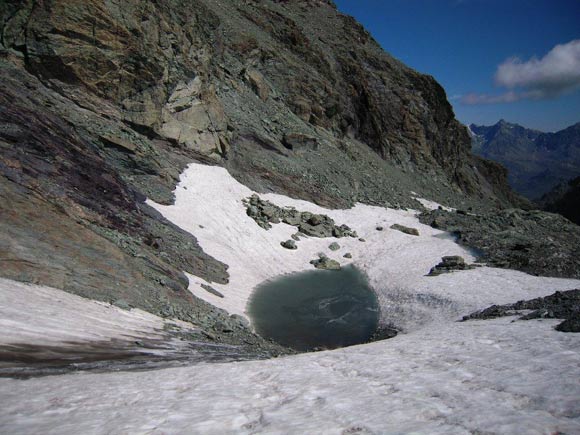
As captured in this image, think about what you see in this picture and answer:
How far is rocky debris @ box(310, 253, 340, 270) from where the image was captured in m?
28.0

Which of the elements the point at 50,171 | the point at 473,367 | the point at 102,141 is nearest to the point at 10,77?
the point at 102,141

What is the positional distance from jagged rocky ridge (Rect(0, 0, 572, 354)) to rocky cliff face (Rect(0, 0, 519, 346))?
0.37ft

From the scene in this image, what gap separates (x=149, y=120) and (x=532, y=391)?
30.3 metres

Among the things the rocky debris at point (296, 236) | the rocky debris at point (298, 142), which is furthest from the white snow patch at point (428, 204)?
the rocky debris at point (296, 236)

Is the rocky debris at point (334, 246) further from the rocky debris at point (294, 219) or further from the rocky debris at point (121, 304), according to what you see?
the rocky debris at point (121, 304)

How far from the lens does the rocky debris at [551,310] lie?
10226mm

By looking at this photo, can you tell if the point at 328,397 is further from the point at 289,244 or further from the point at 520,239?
the point at 520,239

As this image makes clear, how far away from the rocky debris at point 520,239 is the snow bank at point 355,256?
1640mm

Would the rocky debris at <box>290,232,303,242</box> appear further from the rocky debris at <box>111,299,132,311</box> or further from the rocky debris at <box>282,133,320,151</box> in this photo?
the rocky debris at <box>111,299,132,311</box>

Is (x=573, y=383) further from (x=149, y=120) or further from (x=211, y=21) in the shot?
(x=211, y=21)

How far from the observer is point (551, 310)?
40.3 feet

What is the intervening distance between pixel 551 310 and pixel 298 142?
117 ft

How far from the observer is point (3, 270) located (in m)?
10.2

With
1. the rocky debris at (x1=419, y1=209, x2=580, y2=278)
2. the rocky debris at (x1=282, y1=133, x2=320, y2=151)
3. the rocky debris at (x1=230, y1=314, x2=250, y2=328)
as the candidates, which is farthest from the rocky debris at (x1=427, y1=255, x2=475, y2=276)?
the rocky debris at (x1=282, y1=133, x2=320, y2=151)
